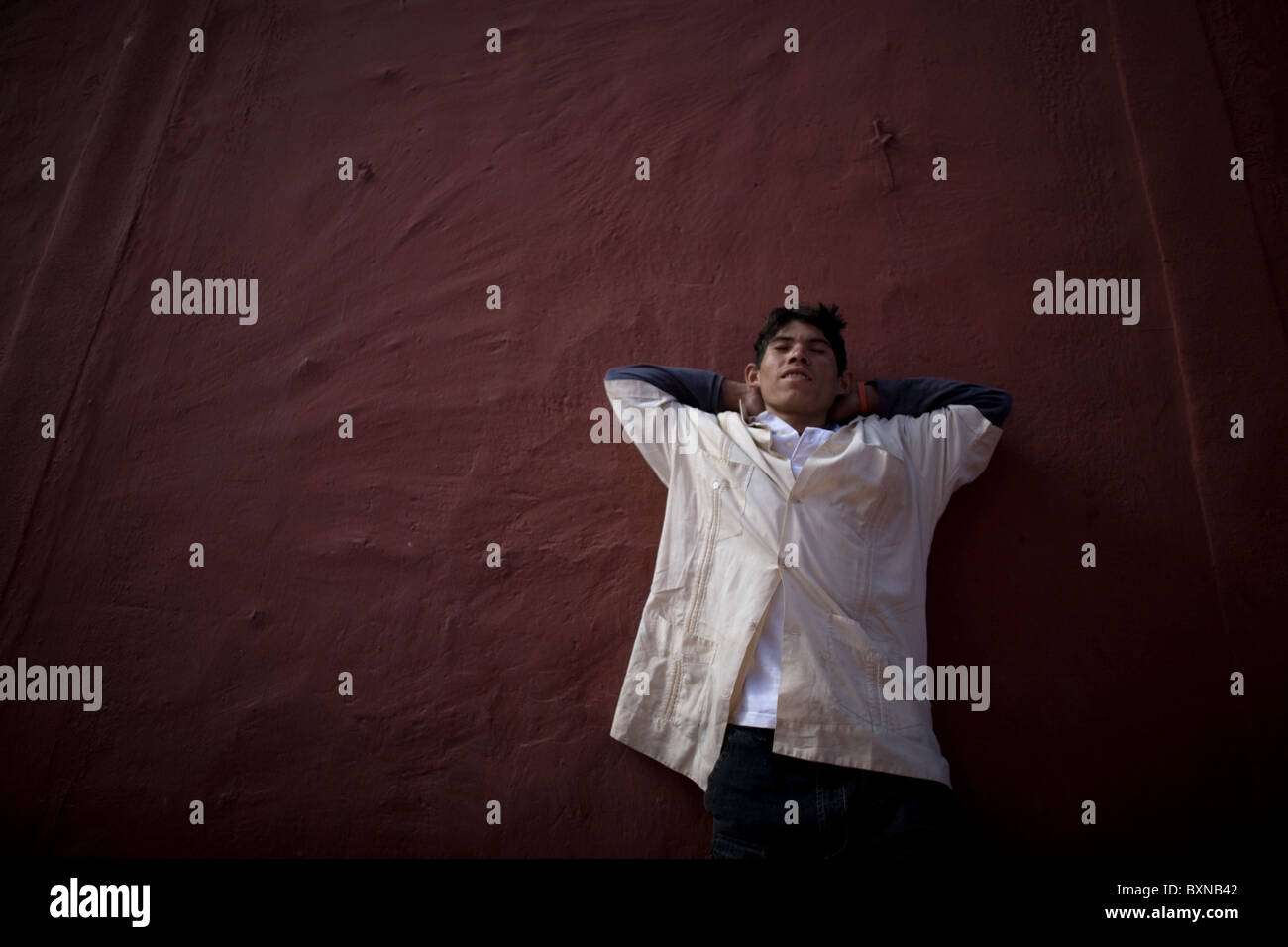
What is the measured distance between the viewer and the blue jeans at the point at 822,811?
2.00m

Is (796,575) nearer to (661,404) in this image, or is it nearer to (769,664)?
(769,664)

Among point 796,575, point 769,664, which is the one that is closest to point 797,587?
point 796,575

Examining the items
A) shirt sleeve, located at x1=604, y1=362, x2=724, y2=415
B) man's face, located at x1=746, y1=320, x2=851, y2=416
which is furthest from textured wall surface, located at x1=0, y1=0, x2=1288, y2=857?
man's face, located at x1=746, y1=320, x2=851, y2=416

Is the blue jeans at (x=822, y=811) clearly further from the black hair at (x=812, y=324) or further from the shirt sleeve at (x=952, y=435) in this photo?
the black hair at (x=812, y=324)

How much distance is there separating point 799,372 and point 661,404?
1.43ft

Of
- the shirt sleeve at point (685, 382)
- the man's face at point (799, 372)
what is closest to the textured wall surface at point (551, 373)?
the shirt sleeve at point (685, 382)

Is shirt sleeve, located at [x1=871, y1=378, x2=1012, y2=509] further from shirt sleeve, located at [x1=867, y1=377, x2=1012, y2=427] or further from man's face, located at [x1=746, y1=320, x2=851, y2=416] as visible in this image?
man's face, located at [x1=746, y1=320, x2=851, y2=416]

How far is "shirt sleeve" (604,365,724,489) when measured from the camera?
8.05ft

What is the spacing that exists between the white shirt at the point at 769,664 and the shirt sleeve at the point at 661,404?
34 centimetres

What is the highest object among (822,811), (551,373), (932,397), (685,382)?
(551,373)

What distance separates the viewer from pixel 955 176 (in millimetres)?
2850

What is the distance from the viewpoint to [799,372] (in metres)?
2.40

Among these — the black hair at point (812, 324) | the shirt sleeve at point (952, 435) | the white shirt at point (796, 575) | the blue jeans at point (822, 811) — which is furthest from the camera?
the black hair at point (812, 324)
